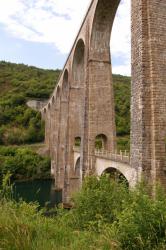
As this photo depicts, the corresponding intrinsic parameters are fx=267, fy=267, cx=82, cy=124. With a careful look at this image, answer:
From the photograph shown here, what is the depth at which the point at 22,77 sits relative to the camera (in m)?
86.6

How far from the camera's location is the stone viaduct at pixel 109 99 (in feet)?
28.6

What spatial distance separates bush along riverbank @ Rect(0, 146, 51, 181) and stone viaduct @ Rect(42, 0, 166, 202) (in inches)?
284

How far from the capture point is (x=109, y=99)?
17.4m

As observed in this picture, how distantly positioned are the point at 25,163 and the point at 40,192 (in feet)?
27.3

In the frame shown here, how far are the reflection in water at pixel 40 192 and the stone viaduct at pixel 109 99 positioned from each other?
1900mm

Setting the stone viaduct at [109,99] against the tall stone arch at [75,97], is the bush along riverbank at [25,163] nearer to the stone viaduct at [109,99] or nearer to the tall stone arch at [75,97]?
the stone viaduct at [109,99]

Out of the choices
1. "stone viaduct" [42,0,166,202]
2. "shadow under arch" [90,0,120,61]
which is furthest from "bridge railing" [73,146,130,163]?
"shadow under arch" [90,0,120,61]

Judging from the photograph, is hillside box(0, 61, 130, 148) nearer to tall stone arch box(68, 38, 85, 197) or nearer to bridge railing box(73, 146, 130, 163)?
tall stone arch box(68, 38, 85, 197)

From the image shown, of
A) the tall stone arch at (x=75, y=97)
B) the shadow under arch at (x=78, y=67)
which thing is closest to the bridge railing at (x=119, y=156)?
the tall stone arch at (x=75, y=97)

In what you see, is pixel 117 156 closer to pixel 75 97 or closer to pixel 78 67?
pixel 75 97

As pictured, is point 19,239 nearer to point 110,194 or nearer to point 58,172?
point 110,194

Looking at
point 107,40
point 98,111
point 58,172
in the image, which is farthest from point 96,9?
point 58,172

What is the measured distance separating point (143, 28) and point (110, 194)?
5.58m

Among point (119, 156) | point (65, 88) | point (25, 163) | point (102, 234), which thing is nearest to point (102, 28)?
point (119, 156)
